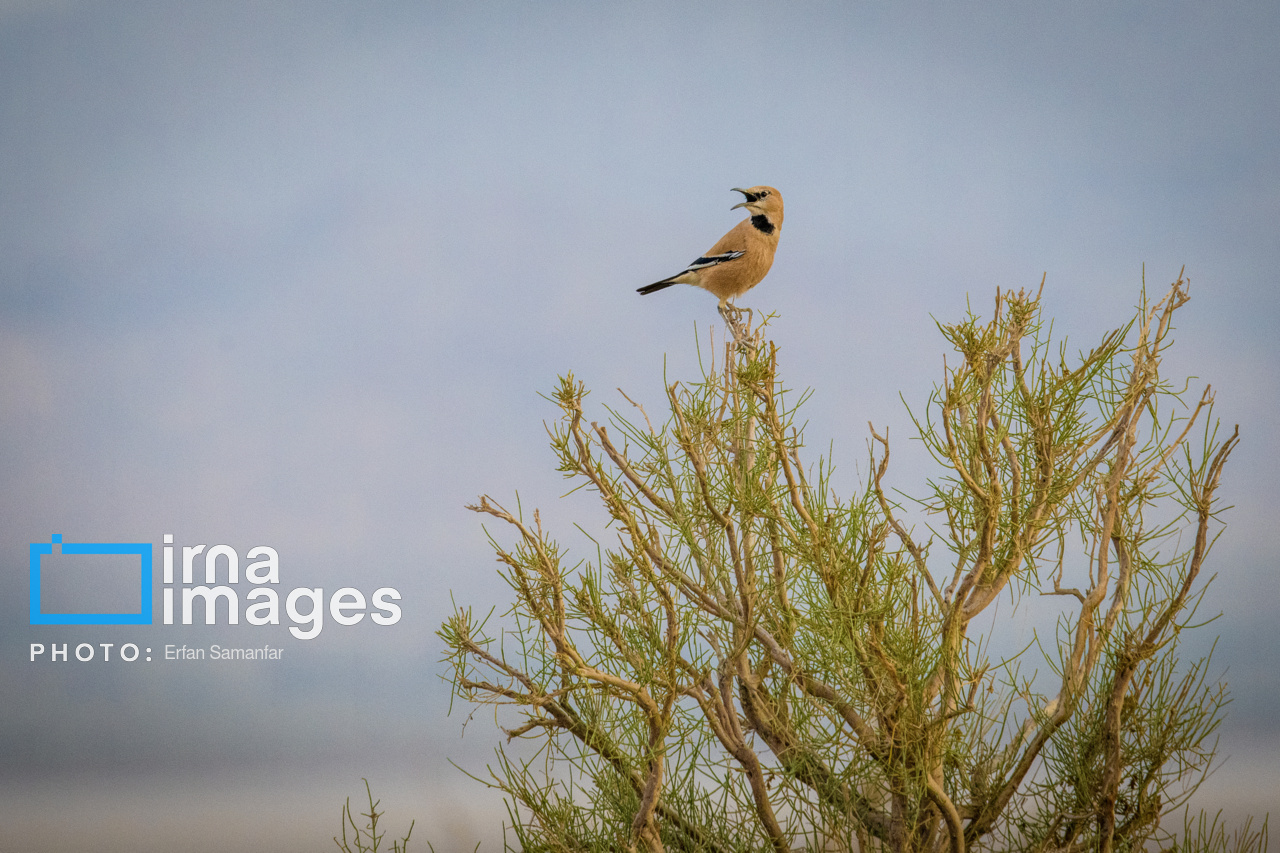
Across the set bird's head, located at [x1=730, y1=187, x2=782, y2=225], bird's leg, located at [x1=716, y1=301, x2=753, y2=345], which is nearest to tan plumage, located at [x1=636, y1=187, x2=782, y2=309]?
bird's head, located at [x1=730, y1=187, x2=782, y2=225]

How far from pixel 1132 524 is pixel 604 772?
4.70 feet

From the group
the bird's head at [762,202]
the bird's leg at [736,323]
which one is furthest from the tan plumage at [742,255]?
the bird's leg at [736,323]

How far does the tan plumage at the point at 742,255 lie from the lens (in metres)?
3.61

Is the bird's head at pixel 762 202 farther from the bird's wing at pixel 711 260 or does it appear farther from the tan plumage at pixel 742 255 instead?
the bird's wing at pixel 711 260

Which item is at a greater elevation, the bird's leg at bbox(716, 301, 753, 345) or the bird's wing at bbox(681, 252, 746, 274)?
the bird's wing at bbox(681, 252, 746, 274)

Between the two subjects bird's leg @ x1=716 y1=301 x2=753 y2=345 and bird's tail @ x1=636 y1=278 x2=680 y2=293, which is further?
bird's tail @ x1=636 y1=278 x2=680 y2=293

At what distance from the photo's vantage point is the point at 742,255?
3.60 meters

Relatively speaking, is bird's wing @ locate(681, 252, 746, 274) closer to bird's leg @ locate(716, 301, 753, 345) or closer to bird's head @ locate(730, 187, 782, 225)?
bird's head @ locate(730, 187, 782, 225)

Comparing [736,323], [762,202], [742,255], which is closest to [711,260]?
[742,255]

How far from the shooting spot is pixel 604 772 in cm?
271

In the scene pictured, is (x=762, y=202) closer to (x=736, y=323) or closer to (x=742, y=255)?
(x=742, y=255)

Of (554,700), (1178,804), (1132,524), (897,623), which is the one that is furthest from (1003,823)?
(554,700)

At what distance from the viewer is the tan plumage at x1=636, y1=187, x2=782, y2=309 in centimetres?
361

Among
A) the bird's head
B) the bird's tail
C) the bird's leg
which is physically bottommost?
the bird's leg
